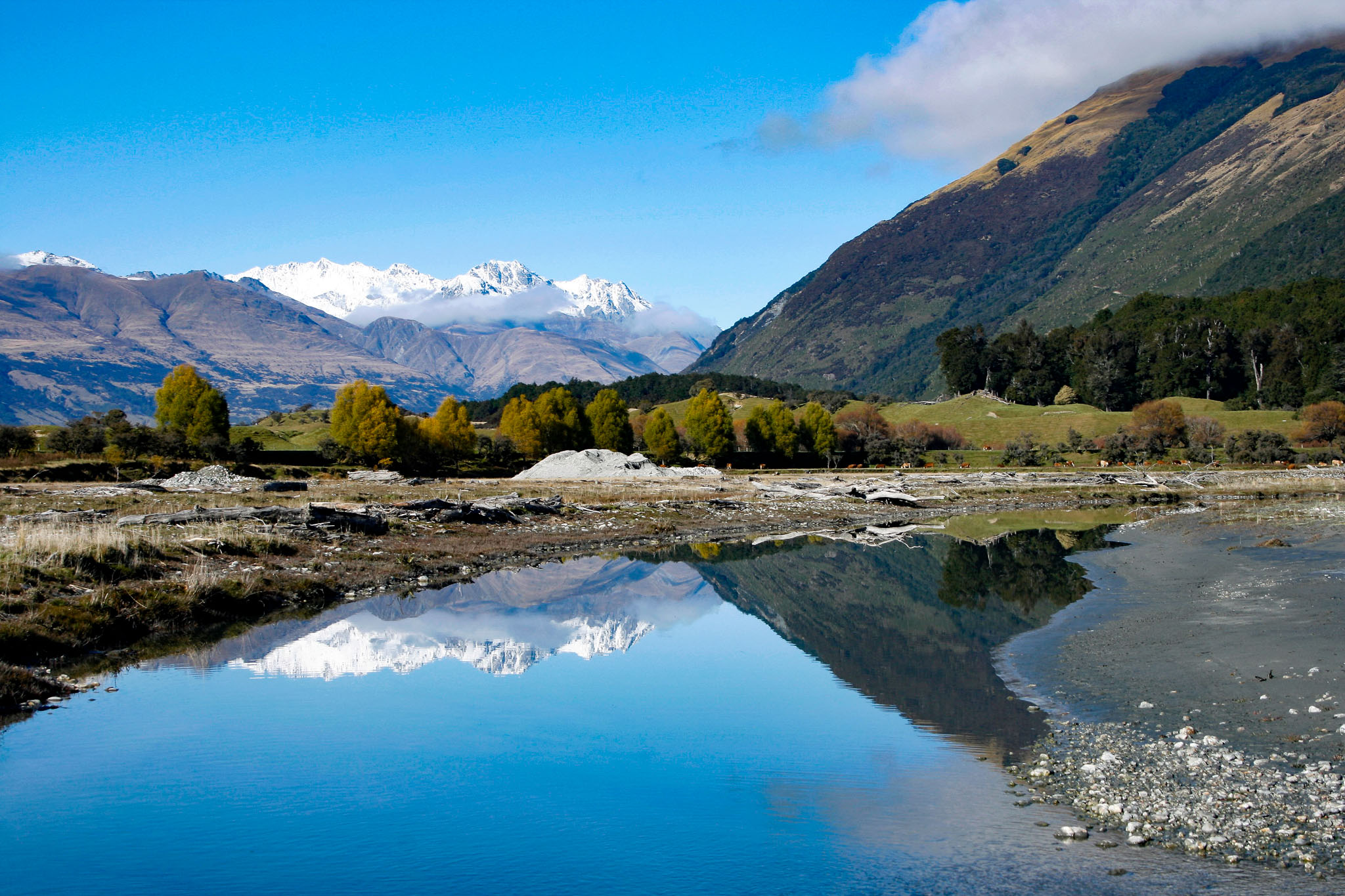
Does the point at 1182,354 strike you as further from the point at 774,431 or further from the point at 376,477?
the point at 376,477

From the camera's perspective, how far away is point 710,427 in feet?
378

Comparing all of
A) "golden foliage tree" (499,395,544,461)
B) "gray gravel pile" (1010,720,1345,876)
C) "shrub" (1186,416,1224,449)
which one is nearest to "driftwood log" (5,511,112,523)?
"gray gravel pile" (1010,720,1345,876)

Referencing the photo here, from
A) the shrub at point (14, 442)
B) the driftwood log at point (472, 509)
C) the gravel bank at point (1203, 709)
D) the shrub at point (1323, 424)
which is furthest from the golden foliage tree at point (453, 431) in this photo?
the shrub at point (1323, 424)

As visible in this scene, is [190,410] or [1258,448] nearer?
[190,410]

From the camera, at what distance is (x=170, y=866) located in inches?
396

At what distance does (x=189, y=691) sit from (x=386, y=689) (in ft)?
11.9

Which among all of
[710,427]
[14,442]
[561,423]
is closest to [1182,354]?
[710,427]

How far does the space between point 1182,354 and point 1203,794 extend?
16981 centimetres

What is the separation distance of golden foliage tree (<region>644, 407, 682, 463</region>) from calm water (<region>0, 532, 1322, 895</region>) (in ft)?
294

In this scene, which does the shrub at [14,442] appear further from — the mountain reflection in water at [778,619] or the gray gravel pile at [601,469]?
the mountain reflection in water at [778,619]

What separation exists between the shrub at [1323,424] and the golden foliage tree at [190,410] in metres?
124

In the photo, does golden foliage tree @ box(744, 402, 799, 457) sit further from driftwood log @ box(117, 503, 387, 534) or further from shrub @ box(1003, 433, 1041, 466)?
driftwood log @ box(117, 503, 387, 534)

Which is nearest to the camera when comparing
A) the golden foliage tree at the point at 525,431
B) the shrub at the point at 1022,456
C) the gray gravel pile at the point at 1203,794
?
the gray gravel pile at the point at 1203,794

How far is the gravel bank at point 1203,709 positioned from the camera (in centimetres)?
1017
